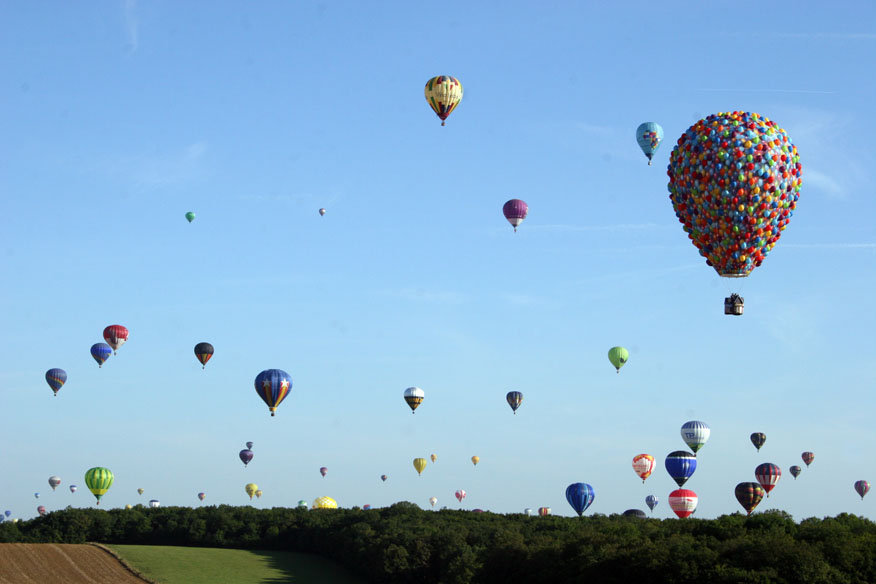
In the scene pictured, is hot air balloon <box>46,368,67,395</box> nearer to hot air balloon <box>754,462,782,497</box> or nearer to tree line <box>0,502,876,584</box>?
tree line <box>0,502,876,584</box>

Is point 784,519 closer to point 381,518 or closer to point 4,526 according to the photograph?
point 381,518

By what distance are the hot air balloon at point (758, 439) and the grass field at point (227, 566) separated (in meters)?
44.6

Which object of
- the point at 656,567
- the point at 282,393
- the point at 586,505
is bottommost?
the point at 656,567

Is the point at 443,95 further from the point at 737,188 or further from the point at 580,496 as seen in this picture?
the point at 580,496

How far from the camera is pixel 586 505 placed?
103m

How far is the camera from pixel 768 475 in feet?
319

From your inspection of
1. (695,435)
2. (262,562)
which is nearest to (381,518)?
(262,562)

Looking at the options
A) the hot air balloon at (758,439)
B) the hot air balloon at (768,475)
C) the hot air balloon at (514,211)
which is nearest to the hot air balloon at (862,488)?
the hot air balloon at (758,439)

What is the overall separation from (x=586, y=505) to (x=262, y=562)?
1197 inches

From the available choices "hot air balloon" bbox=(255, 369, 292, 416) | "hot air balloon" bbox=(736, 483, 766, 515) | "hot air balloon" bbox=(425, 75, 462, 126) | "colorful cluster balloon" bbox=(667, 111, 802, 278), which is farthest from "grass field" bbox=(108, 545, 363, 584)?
"colorful cluster balloon" bbox=(667, 111, 802, 278)

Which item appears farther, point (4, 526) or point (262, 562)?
point (4, 526)

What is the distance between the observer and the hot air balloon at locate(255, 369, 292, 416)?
96.4 metres

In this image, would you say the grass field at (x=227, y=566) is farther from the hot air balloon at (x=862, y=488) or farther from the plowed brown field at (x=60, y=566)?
the hot air balloon at (x=862, y=488)

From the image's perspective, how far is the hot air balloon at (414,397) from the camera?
4807 inches
